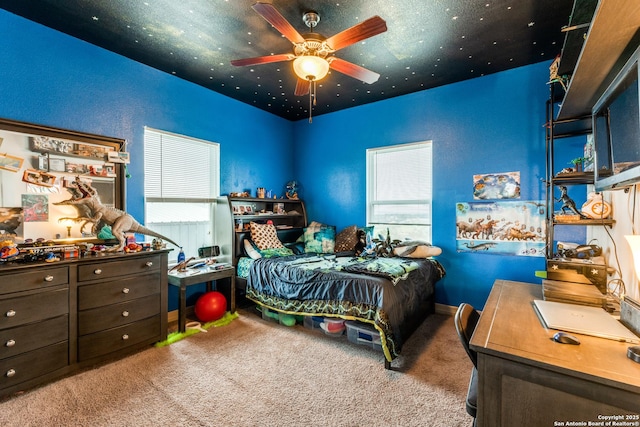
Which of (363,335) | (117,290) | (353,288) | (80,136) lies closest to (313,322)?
(363,335)

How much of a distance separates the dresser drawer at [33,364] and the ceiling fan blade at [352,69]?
9.90 ft

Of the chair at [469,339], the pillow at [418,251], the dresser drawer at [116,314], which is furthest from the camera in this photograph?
the pillow at [418,251]

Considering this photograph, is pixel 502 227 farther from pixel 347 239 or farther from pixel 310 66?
pixel 310 66

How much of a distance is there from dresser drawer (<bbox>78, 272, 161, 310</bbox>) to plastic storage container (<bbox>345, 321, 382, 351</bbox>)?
1893 millimetres

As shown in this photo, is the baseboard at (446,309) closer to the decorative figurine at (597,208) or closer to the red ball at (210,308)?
the decorative figurine at (597,208)

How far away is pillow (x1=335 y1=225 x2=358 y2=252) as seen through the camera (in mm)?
3834

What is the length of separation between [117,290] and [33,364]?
65cm

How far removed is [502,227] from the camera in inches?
126

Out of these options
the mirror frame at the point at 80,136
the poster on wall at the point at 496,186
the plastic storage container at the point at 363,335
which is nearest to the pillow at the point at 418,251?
the poster on wall at the point at 496,186

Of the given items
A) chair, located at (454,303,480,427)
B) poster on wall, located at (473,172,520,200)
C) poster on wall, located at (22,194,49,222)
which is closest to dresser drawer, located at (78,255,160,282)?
poster on wall, located at (22,194,49,222)

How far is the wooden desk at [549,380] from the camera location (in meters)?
0.86

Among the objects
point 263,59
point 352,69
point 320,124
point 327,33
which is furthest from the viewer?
point 320,124

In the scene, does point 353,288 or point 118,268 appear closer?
point 118,268

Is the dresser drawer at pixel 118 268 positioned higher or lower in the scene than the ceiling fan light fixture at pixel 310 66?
lower
